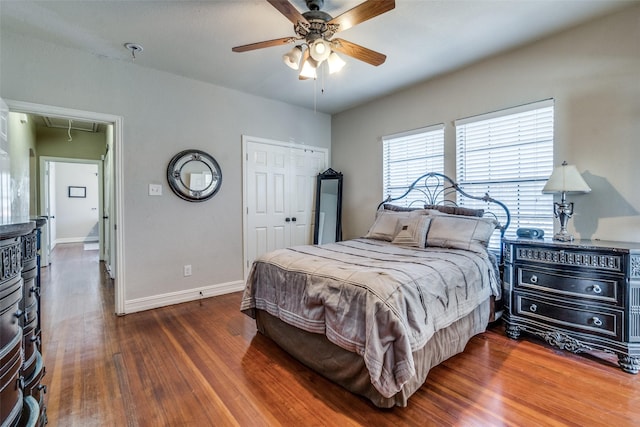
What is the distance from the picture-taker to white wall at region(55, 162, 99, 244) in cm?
929

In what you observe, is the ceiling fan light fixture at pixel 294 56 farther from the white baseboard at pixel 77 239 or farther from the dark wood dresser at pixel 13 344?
the white baseboard at pixel 77 239

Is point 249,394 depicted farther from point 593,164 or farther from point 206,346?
point 593,164

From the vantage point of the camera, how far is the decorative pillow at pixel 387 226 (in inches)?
135

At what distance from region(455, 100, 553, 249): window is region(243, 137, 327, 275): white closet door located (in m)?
2.35

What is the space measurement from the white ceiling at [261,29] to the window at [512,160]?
70 centimetres

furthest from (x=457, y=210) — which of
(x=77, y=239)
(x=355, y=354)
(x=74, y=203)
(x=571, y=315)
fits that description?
(x=77, y=239)

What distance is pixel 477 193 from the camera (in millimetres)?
3434

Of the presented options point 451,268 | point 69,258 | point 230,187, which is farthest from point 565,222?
point 69,258

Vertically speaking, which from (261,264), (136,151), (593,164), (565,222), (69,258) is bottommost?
(69,258)

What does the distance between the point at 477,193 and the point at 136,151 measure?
12.8 feet

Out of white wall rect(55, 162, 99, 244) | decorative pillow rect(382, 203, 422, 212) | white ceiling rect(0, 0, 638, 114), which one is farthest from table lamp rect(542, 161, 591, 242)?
white wall rect(55, 162, 99, 244)

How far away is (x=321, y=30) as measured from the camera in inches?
86.4

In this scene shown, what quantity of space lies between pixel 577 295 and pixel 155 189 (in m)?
4.18

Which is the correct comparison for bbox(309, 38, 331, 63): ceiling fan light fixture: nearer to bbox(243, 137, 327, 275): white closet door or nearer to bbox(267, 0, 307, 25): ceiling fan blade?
bbox(267, 0, 307, 25): ceiling fan blade
